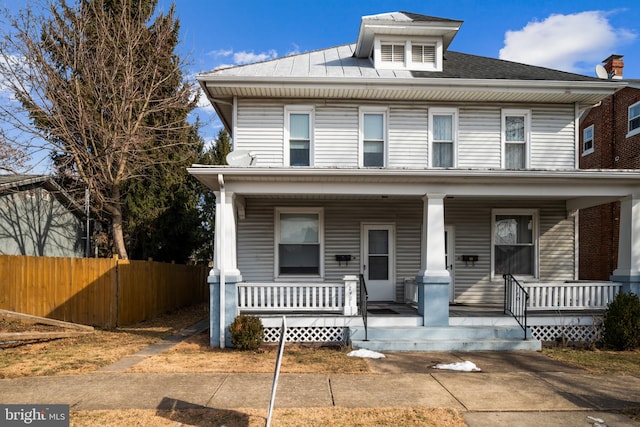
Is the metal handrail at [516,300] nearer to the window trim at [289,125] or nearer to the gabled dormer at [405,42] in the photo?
the window trim at [289,125]

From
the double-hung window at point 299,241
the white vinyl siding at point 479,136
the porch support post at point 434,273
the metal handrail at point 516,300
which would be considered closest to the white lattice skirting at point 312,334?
the porch support post at point 434,273

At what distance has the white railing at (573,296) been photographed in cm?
915

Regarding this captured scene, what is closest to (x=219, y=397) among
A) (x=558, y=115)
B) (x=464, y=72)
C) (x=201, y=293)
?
(x=464, y=72)

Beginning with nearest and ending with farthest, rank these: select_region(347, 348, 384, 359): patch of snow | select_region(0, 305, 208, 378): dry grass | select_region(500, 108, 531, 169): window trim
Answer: select_region(0, 305, 208, 378): dry grass → select_region(347, 348, 384, 359): patch of snow → select_region(500, 108, 531, 169): window trim

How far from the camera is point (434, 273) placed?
28.6ft

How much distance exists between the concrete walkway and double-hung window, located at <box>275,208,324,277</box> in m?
4.27

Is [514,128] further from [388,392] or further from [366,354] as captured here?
[388,392]

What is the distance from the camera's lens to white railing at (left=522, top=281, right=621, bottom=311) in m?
9.15

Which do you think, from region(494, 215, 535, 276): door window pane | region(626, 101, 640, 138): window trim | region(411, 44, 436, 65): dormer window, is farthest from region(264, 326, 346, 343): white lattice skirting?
region(626, 101, 640, 138): window trim

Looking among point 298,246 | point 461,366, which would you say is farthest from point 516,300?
point 298,246

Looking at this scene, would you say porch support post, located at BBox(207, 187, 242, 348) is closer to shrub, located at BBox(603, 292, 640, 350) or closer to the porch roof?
the porch roof

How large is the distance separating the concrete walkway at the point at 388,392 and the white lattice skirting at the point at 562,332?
2163 millimetres

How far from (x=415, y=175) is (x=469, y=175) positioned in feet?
3.64

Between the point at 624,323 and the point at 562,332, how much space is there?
114cm
